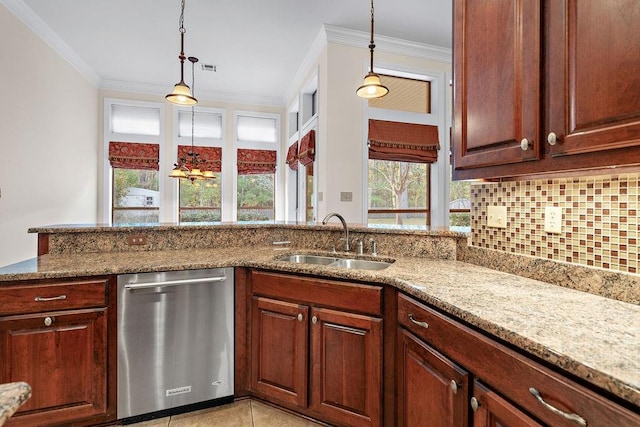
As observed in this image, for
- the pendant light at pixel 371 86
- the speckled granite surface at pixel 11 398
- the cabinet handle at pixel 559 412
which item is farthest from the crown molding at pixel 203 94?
the cabinet handle at pixel 559 412

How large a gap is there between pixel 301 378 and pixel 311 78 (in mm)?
3954

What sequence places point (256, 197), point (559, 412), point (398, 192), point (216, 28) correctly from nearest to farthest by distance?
point (559, 412) < point (216, 28) < point (398, 192) < point (256, 197)

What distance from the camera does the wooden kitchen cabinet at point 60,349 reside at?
1.61 m

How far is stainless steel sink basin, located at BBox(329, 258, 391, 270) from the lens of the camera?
211 cm

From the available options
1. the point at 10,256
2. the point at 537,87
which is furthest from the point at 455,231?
the point at 10,256

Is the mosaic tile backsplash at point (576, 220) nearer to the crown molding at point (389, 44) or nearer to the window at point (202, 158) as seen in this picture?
the crown molding at point (389, 44)

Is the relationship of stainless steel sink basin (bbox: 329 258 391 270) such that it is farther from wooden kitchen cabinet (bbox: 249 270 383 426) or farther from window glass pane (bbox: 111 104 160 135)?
window glass pane (bbox: 111 104 160 135)

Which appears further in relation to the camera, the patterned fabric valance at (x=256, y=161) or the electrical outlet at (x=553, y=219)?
the patterned fabric valance at (x=256, y=161)

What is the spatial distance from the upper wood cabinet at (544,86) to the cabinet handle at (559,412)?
2.24 ft

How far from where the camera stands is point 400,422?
1509 millimetres

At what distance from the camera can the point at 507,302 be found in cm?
116

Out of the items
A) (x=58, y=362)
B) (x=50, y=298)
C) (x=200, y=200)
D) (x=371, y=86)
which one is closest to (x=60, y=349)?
(x=58, y=362)

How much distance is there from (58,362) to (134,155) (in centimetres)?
490

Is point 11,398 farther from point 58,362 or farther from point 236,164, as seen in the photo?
point 236,164
